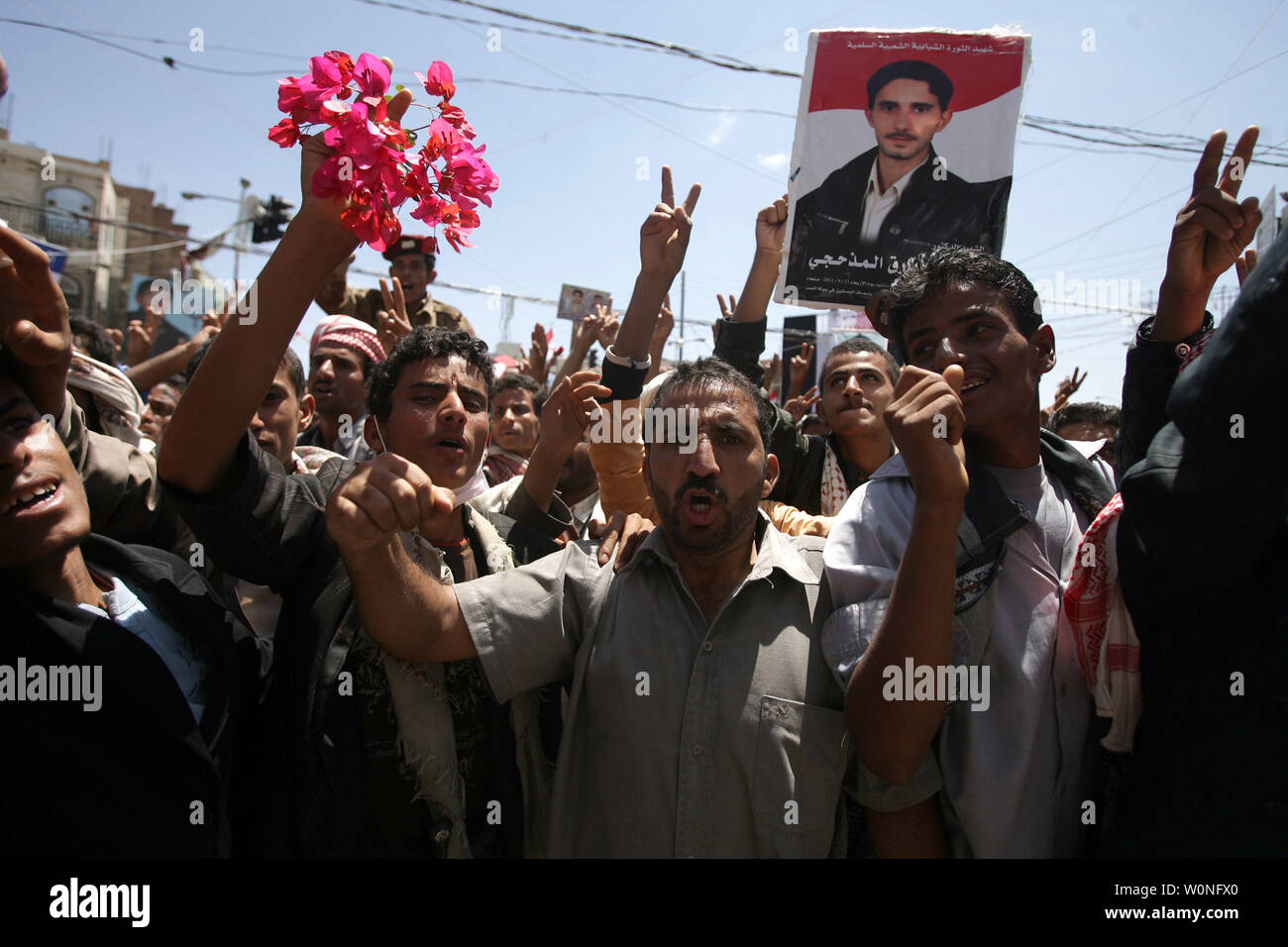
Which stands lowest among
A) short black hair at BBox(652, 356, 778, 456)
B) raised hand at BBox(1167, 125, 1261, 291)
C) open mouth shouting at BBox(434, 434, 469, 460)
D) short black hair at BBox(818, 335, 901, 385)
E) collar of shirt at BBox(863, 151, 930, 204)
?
open mouth shouting at BBox(434, 434, 469, 460)

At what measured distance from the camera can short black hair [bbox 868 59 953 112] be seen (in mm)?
3719

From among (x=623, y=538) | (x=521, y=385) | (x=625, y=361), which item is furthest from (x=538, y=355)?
(x=623, y=538)

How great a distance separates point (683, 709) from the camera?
1933mm

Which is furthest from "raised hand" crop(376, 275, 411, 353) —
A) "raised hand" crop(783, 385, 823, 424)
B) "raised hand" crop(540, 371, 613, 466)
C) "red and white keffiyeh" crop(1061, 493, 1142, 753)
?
"red and white keffiyeh" crop(1061, 493, 1142, 753)

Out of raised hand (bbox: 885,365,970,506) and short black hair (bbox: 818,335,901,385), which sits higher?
short black hair (bbox: 818,335,901,385)

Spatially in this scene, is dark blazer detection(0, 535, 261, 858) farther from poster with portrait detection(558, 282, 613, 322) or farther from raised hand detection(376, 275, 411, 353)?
poster with portrait detection(558, 282, 613, 322)

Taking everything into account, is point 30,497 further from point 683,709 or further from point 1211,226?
point 1211,226

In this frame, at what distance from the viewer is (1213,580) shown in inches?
62.5

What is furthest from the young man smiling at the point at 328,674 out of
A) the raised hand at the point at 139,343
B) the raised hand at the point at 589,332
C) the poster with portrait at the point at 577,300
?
the poster with portrait at the point at 577,300

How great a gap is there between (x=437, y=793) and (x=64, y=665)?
870 mm

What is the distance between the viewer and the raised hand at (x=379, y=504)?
1598 mm

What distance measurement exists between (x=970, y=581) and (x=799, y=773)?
Answer: 1.99 ft

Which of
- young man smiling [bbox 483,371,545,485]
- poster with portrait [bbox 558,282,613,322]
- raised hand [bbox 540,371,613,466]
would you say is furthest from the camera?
poster with portrait [bbox 558,282,613,322]

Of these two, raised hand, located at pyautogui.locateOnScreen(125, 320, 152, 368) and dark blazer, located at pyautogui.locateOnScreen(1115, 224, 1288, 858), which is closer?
dark blazer, located at pyautogui.locateOnScreen(1115, 224, 1288, 858)
